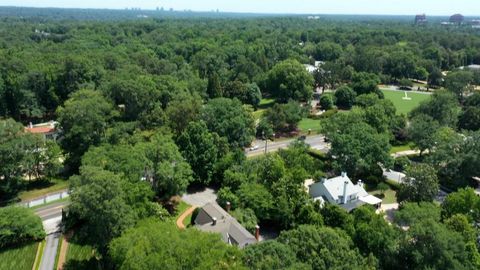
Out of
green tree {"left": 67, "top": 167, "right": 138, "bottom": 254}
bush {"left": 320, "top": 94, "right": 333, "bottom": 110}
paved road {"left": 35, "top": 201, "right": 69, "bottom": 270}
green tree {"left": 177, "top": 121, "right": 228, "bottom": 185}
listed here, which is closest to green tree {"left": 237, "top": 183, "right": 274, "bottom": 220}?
green tree {"left": 177, "top": 121, "right": 228, "bottom": 185}

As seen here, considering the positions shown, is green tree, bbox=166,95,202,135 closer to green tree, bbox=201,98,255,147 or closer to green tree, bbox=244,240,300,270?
green tree, bbox=201,98,255,147

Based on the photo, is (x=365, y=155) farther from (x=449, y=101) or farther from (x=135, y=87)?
(x=135, y=87)

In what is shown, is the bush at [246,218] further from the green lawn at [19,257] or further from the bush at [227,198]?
the green lawn at [19,257]

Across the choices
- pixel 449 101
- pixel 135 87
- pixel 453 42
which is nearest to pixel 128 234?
pixel 135 87

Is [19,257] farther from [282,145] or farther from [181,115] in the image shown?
[282,145]

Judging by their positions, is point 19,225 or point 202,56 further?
point 202,56
